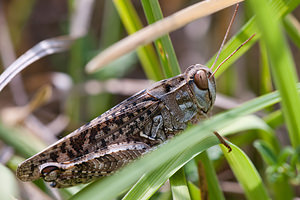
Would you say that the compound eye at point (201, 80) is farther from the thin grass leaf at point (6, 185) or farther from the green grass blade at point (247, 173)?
the thin grass leaf at point (6, 185)

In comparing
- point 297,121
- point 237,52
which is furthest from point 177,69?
point 297,121

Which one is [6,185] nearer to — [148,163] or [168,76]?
[148,163]

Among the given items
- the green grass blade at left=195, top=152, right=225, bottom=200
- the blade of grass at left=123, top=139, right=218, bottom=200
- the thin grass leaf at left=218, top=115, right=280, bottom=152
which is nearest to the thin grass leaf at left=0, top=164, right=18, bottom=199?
the blade of grass at left=123, top=139, right=218, bottom=200

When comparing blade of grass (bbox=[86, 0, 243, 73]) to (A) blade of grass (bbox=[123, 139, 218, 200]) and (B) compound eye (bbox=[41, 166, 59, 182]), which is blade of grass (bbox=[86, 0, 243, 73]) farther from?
(B) compound eye (bbox=[41, 166, 59, 182])

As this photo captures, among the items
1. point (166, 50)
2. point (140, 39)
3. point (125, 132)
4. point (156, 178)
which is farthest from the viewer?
point (125, 132)

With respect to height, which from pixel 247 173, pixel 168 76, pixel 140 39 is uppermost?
pixel 168 76

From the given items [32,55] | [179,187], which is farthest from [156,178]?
[32,55]

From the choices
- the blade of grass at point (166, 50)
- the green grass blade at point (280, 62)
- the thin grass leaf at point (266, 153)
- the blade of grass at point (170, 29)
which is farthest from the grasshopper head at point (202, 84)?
the green grass blade at point (280, 62)

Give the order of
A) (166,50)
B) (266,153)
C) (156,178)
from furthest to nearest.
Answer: (166,50) → (266,153) → (156,178)
